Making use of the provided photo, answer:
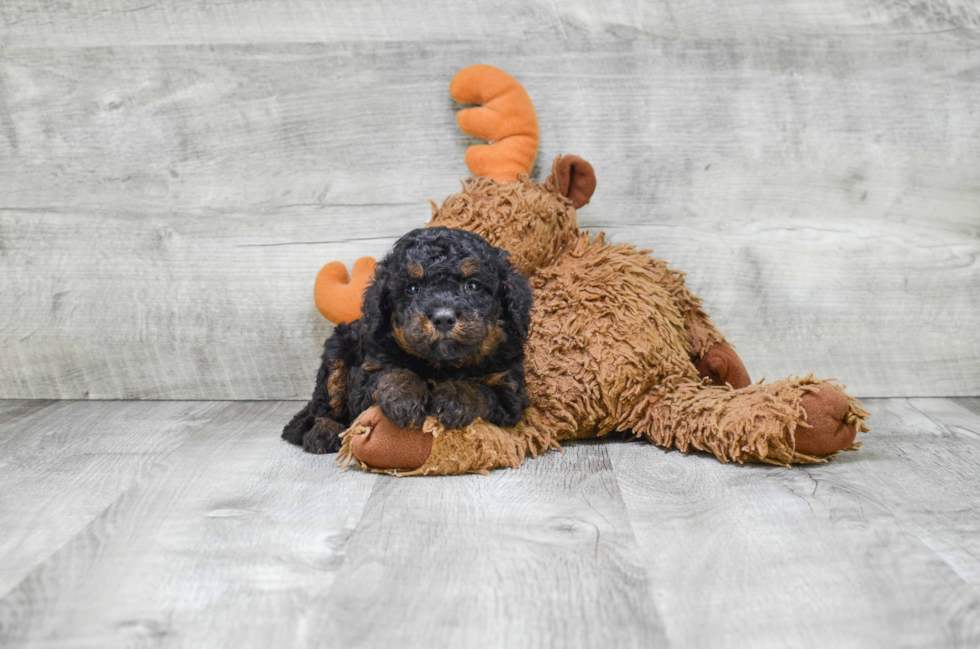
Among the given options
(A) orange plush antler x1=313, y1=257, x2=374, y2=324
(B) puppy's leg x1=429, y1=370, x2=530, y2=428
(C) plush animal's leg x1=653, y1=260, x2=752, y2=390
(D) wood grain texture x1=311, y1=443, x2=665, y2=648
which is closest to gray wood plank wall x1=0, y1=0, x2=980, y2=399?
(A) orange plush antler x1=313, y1=257, x2=374, y2=324

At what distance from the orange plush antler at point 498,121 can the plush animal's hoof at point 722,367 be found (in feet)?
2.12

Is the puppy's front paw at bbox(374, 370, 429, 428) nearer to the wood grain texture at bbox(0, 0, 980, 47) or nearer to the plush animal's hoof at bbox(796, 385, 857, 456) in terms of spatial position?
the plush animal's hoof at bbox(796, 385, 857, 456)

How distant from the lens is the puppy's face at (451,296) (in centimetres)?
141

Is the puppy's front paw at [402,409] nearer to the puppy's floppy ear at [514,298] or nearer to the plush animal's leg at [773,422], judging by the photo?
the puppy's floppy ear at [514,298]

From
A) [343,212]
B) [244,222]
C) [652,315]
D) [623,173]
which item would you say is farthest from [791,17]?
[244,222]

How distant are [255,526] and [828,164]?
5.72ft

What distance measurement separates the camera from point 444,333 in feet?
4.58

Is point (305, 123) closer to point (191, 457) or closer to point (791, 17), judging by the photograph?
point (191, 457)

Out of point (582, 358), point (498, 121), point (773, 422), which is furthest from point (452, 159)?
point (773, 422)

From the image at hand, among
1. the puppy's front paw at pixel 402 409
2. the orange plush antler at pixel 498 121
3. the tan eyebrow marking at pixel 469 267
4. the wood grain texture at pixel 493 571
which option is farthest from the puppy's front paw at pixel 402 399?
the orange plush antler at pixel 498 121

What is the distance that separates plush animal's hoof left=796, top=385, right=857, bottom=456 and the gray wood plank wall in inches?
27.1

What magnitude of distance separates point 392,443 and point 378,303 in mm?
268

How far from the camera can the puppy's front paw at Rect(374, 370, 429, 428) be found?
4.78 ft

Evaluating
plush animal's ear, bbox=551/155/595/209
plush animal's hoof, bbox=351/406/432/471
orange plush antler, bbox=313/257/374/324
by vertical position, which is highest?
plush animal's ear, bbox=551/155/595/209
